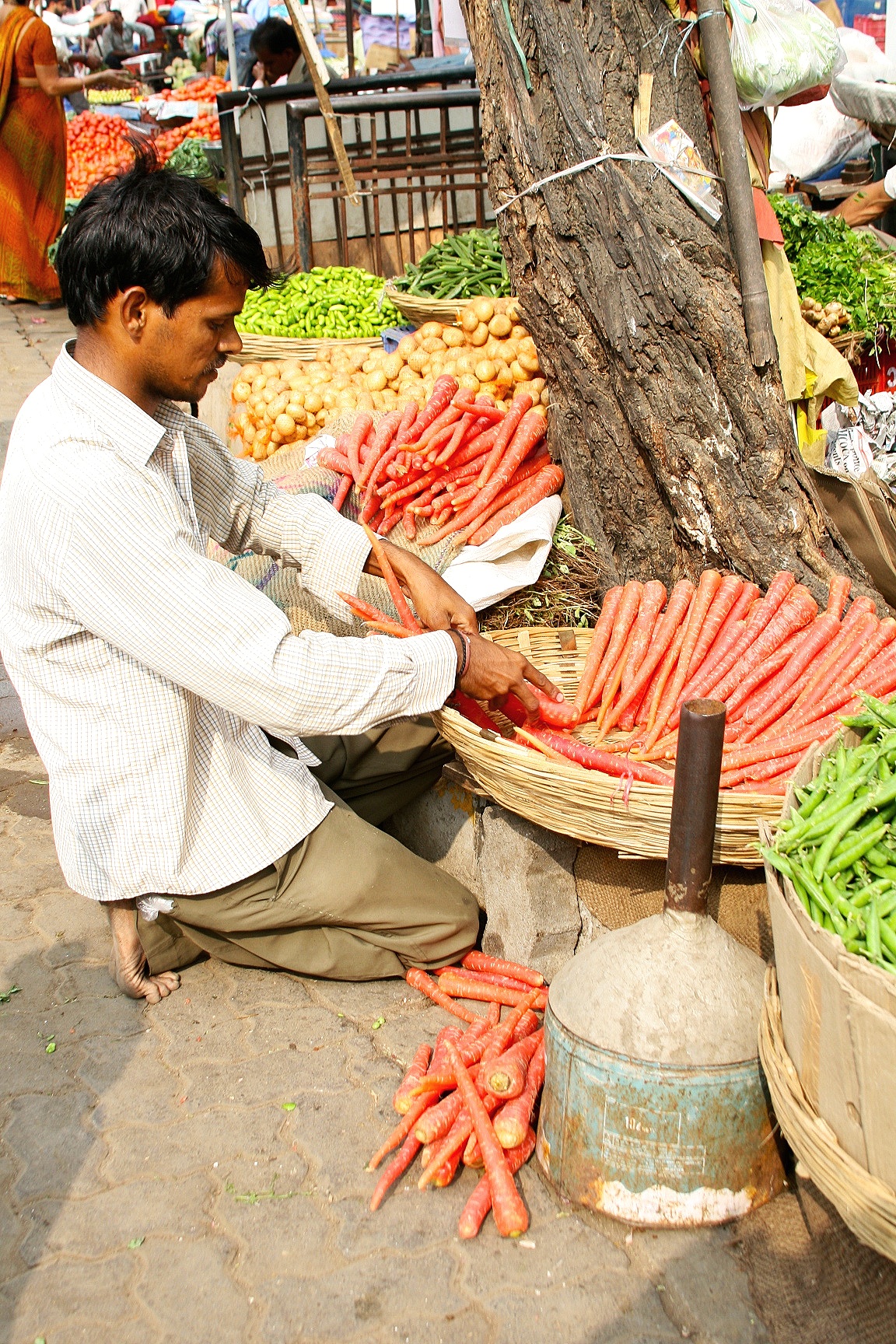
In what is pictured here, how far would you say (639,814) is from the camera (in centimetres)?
227

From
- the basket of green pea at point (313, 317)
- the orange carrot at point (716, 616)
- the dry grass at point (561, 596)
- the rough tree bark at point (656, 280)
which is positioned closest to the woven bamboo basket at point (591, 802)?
the orange carrot at point (716, 616)

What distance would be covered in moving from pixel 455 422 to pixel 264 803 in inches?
66.8

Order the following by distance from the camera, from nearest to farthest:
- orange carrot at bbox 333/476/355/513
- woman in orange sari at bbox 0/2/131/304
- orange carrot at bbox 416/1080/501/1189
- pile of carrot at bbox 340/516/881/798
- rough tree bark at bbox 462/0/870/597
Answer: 1. orange carrot at bbox 416/1080/501/1189
2. pile of carrot at bbox 340/516/881/798
3. rough tree bark at bbox 462/0/870/597
4. orange carrot at bbox 333/476/355/513
5. woman in orange sari at bbox 0/2/131/304

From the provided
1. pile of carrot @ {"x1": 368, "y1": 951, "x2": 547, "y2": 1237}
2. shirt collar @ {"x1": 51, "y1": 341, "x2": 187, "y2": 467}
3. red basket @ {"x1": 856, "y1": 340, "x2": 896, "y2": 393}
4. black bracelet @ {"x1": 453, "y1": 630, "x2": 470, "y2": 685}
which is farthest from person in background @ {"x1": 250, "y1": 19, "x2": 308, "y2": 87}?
pile of carrot @ {"x1": 368, "y1": 951, "x2": 547, "y2": 1237}

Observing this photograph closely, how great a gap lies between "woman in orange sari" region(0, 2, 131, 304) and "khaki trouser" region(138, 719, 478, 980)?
7424 mm

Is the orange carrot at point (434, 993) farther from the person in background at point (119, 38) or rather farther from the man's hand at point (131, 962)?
the person in background at point (119, 38)

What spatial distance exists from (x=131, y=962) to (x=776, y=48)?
326 cm

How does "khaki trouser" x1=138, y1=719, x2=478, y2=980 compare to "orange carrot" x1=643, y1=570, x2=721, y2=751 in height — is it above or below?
below

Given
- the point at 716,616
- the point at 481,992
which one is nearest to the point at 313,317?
the point at 716,616

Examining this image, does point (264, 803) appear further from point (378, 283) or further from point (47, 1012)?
point (378, 283)

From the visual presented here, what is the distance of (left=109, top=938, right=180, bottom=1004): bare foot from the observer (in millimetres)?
2832

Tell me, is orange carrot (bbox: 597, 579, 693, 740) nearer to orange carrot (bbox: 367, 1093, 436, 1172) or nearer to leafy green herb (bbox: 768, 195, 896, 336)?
orange carrot (bbox: 367, 1093, 436, 1172)

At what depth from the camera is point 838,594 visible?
2816 millimetres

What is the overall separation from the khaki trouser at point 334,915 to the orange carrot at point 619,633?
69 centimetres
